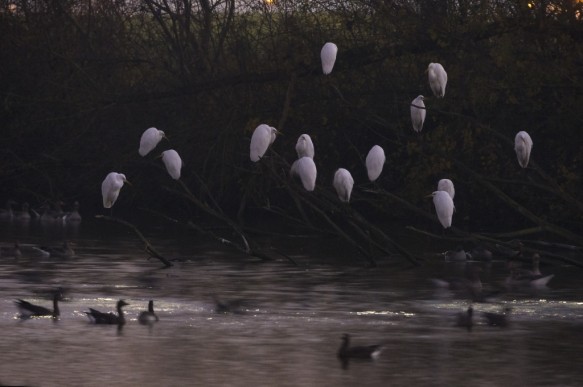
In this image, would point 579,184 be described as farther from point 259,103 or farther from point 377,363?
point 377,363

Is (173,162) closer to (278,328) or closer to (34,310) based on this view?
(34,310)

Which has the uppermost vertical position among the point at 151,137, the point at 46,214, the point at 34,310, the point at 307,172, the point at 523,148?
the point at 151,137

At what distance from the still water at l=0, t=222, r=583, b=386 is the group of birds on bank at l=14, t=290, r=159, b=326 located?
0.35 feet

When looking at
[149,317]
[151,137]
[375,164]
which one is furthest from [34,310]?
[151,137]

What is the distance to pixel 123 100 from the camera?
3059 cm

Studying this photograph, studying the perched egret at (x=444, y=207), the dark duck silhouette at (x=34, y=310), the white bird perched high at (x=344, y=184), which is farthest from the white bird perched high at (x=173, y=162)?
the dark duck silhouette at (x=34, y=310)

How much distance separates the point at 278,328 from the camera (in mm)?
15055

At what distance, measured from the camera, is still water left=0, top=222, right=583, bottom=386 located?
483 inches

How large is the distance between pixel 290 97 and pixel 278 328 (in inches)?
371

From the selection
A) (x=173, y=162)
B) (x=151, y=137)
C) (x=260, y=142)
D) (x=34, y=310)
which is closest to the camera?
(x=34, y=310)

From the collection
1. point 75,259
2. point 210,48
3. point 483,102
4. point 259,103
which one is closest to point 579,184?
point 483,102

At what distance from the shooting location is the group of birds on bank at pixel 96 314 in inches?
592

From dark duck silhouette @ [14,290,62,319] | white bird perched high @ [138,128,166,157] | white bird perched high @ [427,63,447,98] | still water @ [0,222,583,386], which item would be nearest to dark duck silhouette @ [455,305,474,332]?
still water @ [0,222,583,386]

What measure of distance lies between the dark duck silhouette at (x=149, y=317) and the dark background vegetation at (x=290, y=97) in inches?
270
